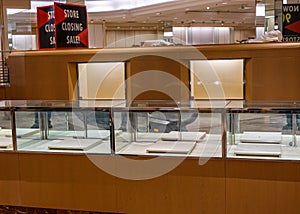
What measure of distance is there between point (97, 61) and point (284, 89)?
2.42 m

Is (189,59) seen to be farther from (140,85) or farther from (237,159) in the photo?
(237,159)

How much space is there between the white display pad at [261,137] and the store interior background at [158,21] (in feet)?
15.1

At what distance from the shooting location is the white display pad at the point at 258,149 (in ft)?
8.51

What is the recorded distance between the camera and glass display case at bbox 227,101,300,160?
2.53 metres

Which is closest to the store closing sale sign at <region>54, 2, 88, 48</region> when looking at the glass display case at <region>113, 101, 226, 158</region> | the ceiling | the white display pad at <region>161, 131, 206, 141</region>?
the glass display case at <region>113, 101, 226, 158</region>

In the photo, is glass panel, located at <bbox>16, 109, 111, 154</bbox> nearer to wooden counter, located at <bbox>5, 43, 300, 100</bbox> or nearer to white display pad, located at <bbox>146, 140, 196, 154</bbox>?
white display pad, located at <bbox>146, 140, 196, 154</bbox>

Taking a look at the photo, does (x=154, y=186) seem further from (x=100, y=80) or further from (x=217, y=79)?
(x=100, y=80)

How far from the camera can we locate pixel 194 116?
2.74 metres

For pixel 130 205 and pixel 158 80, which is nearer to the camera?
pixel 130 205

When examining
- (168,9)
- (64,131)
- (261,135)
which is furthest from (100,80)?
(168,9)

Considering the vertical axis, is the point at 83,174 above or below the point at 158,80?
below

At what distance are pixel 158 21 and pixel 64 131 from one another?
12.6 meters

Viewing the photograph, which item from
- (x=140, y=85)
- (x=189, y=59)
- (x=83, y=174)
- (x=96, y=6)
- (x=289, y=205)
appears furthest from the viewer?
(x=96, y=6)

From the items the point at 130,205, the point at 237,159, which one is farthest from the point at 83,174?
the point at 237,159
